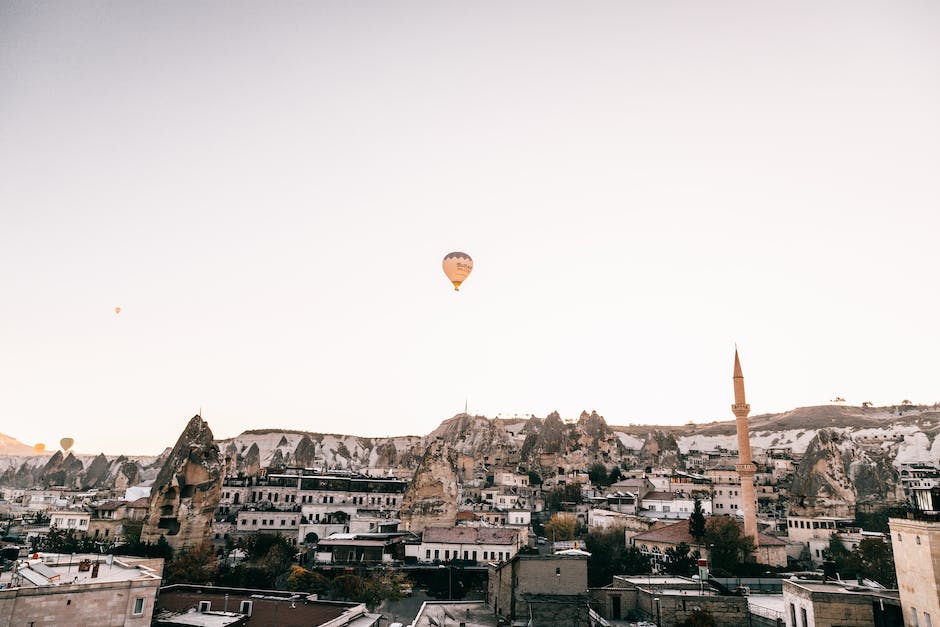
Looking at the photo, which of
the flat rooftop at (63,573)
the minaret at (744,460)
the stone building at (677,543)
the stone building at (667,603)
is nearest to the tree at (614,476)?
the minaret at (744,460)

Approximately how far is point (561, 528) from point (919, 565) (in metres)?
43.8

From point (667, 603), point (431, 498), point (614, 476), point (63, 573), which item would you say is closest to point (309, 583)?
point (63, 573)

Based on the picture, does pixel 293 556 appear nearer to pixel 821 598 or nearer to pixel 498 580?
pixel 498 580

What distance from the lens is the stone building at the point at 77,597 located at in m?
20.2

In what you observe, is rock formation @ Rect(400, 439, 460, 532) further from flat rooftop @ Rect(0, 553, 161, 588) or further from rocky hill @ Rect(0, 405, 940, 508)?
flat rooftop @ Rect(0, 553, 161, 588)

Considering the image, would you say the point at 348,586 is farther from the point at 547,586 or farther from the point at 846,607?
the point at 846,607

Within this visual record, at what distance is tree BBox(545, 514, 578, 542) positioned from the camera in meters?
59.2

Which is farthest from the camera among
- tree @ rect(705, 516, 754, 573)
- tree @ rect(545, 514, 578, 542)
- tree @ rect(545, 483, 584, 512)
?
tree @ rect(545, 483, 584, 512)

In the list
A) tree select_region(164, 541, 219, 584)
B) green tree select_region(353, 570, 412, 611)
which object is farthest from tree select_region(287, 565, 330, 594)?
tree select_region(164, 541, 219, 584)

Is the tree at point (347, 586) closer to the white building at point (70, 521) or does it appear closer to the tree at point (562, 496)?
the white building at point (70, 521)

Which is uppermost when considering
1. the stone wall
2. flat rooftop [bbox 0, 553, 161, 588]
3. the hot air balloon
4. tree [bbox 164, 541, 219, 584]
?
the hot air balloon

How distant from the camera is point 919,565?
18188mm

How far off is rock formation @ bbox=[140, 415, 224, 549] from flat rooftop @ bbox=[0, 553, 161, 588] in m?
25.7

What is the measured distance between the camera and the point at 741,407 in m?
62.5
